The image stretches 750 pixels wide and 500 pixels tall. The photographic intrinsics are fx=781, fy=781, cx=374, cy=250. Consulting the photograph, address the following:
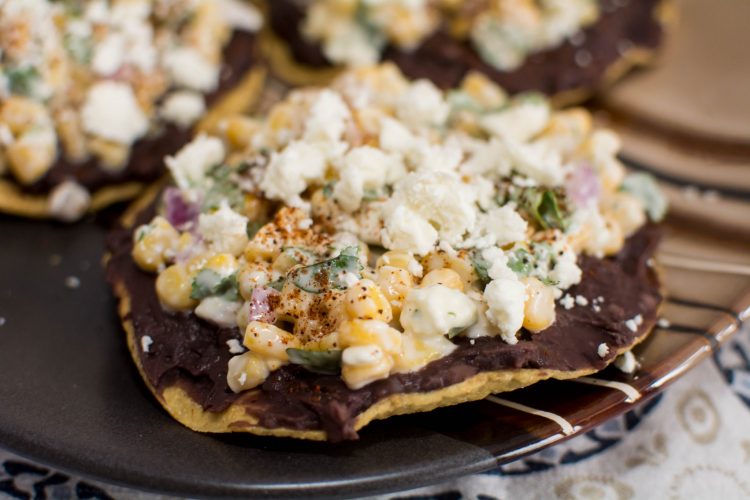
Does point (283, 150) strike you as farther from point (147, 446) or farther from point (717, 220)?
point (717, 220)

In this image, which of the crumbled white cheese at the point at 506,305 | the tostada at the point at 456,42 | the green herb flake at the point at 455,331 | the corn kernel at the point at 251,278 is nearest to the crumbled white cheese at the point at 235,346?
the corn kernel at the point at 251,278

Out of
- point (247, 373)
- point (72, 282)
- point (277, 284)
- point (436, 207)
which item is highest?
point (436, 207)

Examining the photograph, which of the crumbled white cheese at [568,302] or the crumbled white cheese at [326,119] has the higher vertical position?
the crumbled white cheese at [326,119]

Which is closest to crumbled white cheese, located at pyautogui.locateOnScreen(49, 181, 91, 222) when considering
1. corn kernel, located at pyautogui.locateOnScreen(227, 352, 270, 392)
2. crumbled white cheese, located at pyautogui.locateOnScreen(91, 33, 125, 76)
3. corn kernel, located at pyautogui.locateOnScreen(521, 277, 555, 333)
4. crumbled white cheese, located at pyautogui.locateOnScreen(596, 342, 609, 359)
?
crumbled white cheese, located at pyautogui.locateOnScreen(91, 33, 125, 76)

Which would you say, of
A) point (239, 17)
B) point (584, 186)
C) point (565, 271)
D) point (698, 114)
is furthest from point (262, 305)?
point (698, 114)

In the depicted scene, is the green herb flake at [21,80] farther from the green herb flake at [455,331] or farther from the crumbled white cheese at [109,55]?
the green herb flake at [455,331]

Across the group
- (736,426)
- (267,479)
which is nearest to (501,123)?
(736,426)

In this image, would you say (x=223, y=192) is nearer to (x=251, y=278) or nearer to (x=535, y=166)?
(x=251, y=278)
